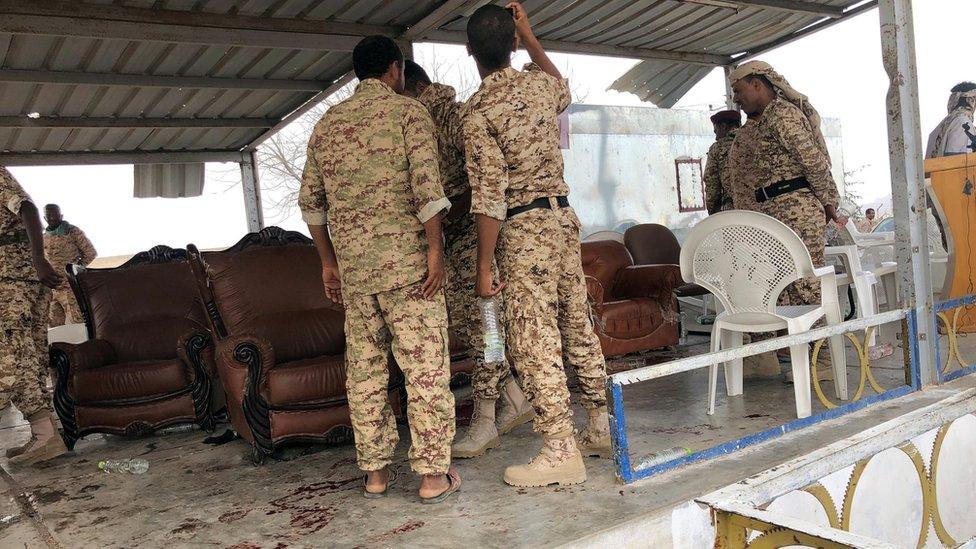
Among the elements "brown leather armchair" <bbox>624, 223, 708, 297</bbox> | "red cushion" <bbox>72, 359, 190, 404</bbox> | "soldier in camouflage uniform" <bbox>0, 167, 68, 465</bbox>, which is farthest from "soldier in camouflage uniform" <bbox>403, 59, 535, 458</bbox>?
"brown leather armchair" <bbox>624, 223, 708, 297</bbox>

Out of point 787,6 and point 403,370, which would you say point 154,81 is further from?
point 787,6

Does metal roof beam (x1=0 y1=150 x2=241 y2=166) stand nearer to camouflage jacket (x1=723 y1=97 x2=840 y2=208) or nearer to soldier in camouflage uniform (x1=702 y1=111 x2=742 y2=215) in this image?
soldier in camouflage uniform (x1=702 y1=111 x2=742 y2=215)

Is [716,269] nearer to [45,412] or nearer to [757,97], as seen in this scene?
[757,97]

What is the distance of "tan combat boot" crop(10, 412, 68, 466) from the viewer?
4.21m

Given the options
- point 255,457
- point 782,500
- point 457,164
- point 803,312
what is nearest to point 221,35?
point 457,164

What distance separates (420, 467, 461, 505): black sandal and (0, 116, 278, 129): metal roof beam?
6.19m

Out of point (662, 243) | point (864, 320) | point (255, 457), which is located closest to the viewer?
point (864, 320)

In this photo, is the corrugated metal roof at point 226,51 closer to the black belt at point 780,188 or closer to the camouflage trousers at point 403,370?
the black belt at point 780,188

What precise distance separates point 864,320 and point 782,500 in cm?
172

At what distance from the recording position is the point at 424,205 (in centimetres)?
277

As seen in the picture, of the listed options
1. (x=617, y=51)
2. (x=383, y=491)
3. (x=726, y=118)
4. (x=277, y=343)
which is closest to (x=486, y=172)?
(x=383, y=491)

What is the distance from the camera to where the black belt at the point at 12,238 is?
423 cm

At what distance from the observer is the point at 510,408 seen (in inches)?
146

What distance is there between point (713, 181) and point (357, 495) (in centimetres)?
383
